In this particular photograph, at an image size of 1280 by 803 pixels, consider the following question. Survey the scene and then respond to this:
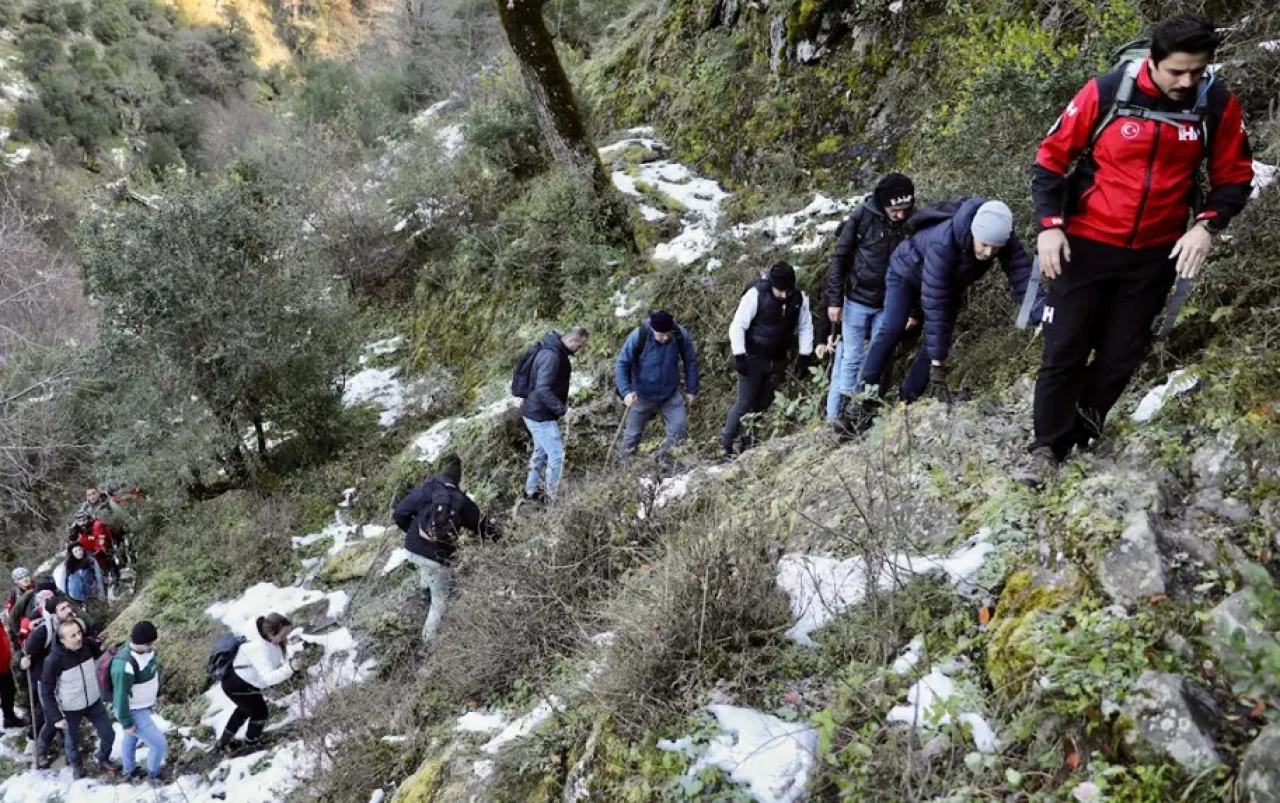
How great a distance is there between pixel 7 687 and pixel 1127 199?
970 cm

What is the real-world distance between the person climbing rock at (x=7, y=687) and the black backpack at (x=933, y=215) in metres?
8.74

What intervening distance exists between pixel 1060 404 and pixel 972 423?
1.06 m

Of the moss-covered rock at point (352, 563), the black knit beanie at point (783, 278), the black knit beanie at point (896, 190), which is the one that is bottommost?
the moss-covered rock at point (352, 563)

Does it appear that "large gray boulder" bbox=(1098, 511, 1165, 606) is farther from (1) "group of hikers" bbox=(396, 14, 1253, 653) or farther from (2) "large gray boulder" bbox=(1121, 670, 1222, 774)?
(1) "group of hikers" bbox=(396, 14, 1253, 653)

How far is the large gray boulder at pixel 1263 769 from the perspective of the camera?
183cm

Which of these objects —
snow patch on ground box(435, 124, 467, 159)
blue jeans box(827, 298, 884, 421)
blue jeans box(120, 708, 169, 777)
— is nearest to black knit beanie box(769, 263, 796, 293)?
blue jeans box(827, 298, 884, 421)

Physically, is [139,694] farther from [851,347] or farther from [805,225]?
[805,225]

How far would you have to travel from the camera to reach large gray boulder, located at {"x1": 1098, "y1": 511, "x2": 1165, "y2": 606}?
8.38 ft

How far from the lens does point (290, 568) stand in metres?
8.70

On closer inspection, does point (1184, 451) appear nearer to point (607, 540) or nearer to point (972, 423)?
point (972, 423)

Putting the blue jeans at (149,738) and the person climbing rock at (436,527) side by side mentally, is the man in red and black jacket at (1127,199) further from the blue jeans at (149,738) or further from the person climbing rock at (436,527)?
the blue jeans at (149,738)

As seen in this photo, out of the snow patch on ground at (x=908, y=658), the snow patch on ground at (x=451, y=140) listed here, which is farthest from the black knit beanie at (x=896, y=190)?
the snow patch on ground at (x=451, y=140)

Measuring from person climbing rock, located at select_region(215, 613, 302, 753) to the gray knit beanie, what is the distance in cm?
590

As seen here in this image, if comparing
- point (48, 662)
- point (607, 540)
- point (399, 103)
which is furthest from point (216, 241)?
point (399, 103)
